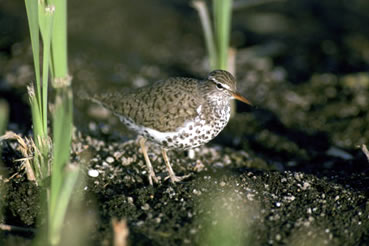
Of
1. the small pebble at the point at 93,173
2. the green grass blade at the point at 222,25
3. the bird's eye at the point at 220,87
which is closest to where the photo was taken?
the small pebble at the point at 93,173

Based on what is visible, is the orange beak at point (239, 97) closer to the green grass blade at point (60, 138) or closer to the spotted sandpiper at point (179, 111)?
the spotted sandpiper at point (179, 111)

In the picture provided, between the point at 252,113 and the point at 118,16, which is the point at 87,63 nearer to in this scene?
the point at 118,16

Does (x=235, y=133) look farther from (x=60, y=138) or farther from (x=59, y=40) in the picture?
(x=60, y=138)

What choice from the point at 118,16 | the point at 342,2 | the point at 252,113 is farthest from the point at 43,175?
the point at 342,2

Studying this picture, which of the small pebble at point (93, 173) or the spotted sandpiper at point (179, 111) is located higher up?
the spotted sandpiper at point (179, 111)

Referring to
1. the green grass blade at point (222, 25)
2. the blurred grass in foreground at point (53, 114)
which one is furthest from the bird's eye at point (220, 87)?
the blurred grass in foreground at point (53, 114)

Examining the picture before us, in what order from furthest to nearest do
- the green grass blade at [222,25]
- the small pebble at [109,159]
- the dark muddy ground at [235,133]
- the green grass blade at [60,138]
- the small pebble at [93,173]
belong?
the green grass blade at [222,25] → the small pebble at [109,159] → the small pebble at [93,173] → the dark muddy ground at [235,133] → the green grass blade at [60,138]
